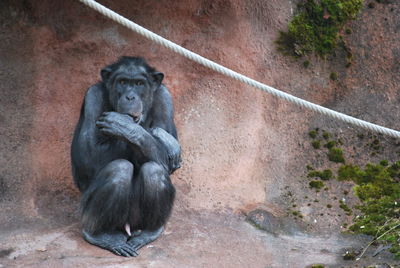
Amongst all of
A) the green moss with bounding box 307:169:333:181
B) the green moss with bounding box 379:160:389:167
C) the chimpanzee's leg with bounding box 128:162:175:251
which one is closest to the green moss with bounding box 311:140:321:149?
the green moss with bounding box 307:169:333:181

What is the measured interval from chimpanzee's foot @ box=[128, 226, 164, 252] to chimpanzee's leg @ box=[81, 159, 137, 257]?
55 millimetres

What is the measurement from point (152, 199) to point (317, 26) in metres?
3.04

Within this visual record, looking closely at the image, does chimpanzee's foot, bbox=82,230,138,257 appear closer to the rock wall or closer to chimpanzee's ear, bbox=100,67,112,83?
the rock wall

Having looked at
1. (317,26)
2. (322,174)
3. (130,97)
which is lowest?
(322,174)

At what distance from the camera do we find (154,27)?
758cm

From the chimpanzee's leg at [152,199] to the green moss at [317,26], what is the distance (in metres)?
2.55

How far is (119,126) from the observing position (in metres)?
5.70

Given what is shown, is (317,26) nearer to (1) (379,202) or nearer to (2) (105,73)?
(1) (379,202)

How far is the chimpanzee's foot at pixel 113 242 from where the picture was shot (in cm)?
578

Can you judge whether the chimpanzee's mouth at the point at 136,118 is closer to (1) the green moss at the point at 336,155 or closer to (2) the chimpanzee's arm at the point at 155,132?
(2) the chimpanzee's arm at the point at 155,132

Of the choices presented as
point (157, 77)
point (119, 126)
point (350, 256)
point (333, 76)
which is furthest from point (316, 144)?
point (119, 126)

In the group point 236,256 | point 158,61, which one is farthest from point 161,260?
point 158,61

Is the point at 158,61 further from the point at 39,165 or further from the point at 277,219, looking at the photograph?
the point at 277,219

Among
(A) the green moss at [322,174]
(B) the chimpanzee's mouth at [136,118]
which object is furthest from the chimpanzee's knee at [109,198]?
(A) the green moss at [322,174]
